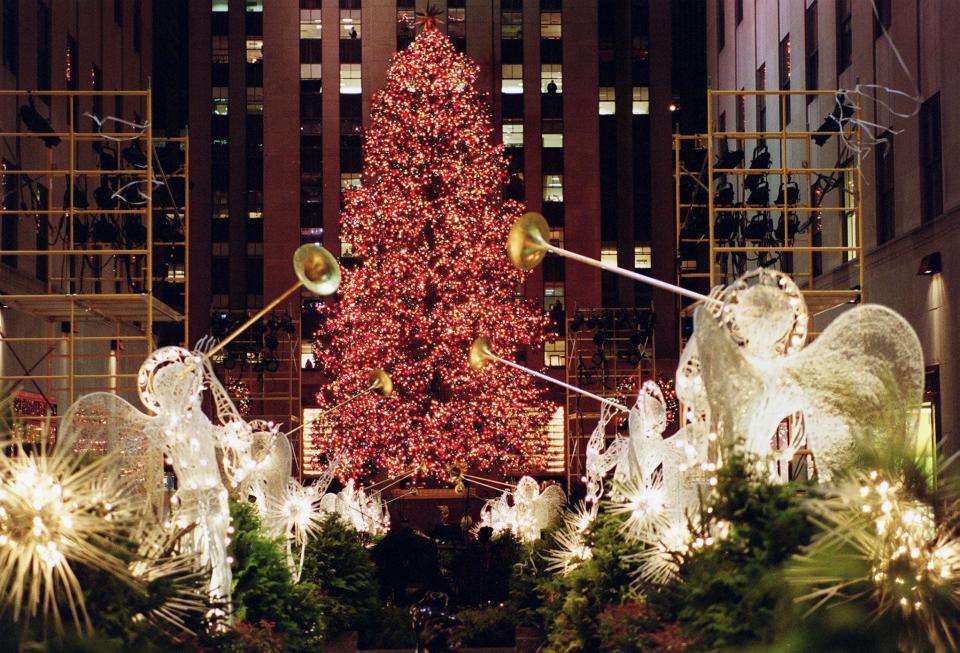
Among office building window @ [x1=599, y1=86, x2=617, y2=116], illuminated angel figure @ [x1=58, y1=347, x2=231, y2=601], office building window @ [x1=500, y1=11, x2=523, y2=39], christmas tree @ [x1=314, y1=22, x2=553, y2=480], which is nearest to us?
illuminated angel figure @ [x1=58, y1=347, x2=231, y2=601]

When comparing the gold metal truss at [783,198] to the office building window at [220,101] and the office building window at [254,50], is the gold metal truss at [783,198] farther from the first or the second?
the office building window at [220,101]

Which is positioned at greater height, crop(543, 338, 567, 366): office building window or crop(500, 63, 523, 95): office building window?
crop(500, 63, 523, 95): office building window

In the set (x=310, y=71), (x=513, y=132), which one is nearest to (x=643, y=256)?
(x=513, y=132)

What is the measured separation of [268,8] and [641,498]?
157ft

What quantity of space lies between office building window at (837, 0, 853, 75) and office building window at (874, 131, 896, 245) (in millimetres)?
3393

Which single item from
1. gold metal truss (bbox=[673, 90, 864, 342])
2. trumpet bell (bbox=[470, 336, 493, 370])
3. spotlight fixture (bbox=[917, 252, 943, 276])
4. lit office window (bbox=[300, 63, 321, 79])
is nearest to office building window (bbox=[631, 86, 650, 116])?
gold metal truss (bbox=[673, 90, 864, 342])

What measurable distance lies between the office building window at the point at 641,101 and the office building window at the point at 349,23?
1216 centimetres

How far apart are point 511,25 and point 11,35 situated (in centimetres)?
3155

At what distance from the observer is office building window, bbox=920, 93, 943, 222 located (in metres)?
25.4

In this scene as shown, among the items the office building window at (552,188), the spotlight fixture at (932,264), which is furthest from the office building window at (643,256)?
the spotlight fixture at (932,264)

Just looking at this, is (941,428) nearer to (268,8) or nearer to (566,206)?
(566,206)

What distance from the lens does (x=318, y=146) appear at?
5653 cm

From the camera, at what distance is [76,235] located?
1185 inches

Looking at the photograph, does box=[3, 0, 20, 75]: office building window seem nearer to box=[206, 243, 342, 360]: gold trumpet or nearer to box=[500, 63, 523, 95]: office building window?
box=[206, 243, 342, 360]: gold trumpet
